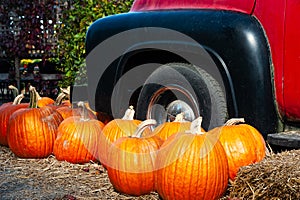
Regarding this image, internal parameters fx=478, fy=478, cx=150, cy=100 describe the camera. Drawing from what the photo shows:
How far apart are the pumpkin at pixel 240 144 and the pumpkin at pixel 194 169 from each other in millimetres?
217

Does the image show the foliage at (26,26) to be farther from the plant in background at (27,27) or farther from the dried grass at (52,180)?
the dried grass at (52,180)

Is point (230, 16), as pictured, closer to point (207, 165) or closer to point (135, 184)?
point (207, 165)

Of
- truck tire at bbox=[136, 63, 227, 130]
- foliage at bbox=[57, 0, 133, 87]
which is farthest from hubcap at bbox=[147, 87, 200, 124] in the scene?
foliage at bbox=[57, 0, 133, 87]

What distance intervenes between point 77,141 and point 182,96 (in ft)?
3.51

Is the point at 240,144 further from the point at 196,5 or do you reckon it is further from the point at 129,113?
the point at 196,5

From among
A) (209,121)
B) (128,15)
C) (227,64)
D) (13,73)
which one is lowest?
(13,73)

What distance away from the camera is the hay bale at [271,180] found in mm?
2662

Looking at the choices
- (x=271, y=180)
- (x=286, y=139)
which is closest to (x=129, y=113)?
(x=286, y=139)

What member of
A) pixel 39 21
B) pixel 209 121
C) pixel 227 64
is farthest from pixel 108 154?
pixel 39 21

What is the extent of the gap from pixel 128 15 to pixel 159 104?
0.91m

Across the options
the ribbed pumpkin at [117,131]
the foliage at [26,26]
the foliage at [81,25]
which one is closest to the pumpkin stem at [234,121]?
the ribbed pumpkin at [117,131]

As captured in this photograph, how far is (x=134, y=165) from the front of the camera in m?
3.37

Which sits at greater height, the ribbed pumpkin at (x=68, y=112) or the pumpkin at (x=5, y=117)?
the ribbed pumpkin at (x=68, y=112)

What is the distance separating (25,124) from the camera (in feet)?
14.8
